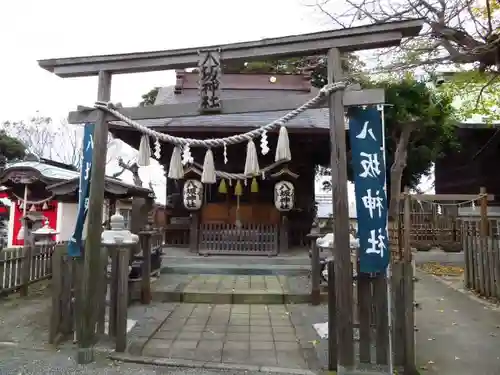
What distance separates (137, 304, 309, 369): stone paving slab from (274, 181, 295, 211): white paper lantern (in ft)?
16.9

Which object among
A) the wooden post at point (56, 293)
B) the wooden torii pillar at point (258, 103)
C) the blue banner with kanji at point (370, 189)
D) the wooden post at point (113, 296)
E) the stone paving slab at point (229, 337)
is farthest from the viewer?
the wooden post at point (56, 293)

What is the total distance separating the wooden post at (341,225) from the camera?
3986mm

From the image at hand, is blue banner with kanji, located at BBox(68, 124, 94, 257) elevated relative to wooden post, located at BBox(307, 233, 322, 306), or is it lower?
elevated

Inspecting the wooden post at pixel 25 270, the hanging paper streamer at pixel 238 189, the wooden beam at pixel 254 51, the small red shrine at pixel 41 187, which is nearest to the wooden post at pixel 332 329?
the wooden beam at pixel 254 51

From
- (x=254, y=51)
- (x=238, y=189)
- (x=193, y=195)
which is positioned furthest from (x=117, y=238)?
(x=238, y=189)

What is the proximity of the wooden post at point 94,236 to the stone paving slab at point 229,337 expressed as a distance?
0.74 metres

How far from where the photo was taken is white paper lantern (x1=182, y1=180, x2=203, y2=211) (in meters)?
11.8

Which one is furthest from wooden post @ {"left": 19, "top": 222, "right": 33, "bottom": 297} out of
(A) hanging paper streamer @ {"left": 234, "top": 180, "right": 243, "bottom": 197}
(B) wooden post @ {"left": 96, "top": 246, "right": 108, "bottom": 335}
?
(A) hanging paper streamer @ {"left": 234, "top": 180, "right": 243, "bottom": 197}

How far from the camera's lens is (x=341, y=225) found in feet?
13.5

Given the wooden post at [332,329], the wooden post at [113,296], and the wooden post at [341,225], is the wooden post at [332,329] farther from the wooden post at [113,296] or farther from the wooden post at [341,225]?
the wooden post at [113,296]

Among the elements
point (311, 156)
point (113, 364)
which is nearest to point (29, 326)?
point (113, 364)

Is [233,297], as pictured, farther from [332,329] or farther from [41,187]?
[41,187]

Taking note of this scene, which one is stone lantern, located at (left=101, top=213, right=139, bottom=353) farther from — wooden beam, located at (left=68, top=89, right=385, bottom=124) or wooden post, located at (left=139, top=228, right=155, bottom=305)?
wooden post, located at (left=139, top=228, right=155, bottom=305)

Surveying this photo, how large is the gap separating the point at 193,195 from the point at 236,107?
7476 mm
